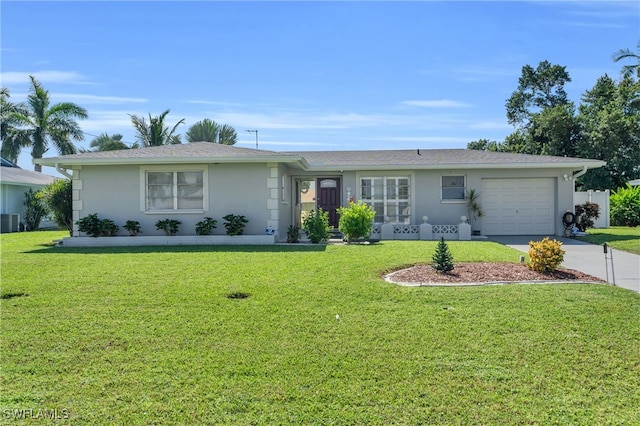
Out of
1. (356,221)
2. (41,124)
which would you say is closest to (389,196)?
(356,221)

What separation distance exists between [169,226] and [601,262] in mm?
10842

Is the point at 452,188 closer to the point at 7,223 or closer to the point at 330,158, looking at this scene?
the point at 330,158

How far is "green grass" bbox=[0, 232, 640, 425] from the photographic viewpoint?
12.1 feet

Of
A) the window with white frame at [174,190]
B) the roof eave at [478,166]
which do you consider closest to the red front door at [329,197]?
the roof eave at [478,166]

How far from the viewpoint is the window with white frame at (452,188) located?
663 inches

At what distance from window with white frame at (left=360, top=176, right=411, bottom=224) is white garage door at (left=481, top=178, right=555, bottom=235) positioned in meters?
2.71

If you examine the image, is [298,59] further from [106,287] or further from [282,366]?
[282,366]

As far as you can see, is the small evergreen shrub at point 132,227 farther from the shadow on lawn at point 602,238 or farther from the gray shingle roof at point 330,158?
the shadow on lawn at point 602,238

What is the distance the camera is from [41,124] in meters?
30.2

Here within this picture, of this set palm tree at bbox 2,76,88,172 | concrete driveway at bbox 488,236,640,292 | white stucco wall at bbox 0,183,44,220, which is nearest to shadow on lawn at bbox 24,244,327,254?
concrete driveway at bbox 488,236,640,292

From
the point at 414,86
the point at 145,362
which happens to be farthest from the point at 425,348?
the point at 414,86

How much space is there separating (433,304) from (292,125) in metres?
19.9

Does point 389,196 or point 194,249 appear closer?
point 194,249

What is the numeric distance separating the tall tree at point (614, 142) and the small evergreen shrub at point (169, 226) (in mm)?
24718
